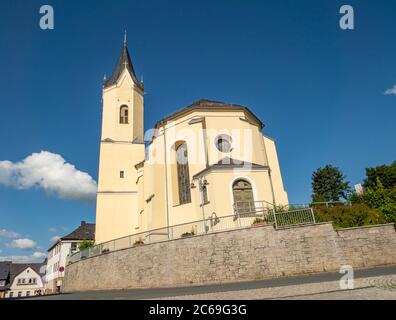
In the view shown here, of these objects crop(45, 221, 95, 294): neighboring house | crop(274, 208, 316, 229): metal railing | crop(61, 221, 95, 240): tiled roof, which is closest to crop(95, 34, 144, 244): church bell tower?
crop(274, 208, 316, 229): metal railing

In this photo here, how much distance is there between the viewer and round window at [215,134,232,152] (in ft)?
67.6

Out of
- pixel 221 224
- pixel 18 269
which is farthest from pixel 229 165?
pixel 18 269

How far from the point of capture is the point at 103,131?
29219 mm

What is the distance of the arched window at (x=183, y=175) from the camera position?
20.9 metres

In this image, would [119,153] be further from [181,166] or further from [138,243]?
[138,243]

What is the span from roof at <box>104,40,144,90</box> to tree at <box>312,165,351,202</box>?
3117 cm

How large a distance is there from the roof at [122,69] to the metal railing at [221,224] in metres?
20.8

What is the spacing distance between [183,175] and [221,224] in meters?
7.27

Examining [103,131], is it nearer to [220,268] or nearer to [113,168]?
[113,168]

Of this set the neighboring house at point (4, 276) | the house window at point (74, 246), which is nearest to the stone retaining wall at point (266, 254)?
the house window at point (74, 246)

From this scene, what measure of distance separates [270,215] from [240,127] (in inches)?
371

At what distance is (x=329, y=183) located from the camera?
4353 centimetres

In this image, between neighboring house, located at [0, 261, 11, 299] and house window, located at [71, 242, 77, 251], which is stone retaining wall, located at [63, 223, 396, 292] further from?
neighboring house, located at [0, 261, 11, 299]
